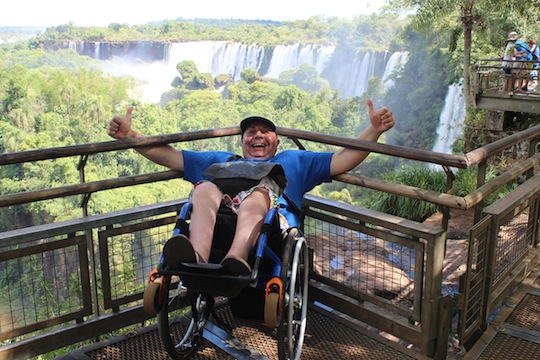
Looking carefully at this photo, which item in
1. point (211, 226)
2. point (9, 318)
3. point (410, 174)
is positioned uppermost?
point (211, 226)

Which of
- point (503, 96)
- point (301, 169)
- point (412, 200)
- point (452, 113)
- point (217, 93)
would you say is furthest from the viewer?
point (217, 93)

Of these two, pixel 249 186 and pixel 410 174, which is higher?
pixel 249 186

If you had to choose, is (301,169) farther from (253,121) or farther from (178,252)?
(178,252)

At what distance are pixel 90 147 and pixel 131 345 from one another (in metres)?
0.93

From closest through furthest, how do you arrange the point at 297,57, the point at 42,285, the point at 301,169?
the point at 42,285
the point at 301,169
the point at 297,57

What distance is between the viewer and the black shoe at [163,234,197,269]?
2221mm

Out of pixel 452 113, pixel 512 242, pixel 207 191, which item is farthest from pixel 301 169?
pixel 452 113

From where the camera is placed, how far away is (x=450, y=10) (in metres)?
19.0

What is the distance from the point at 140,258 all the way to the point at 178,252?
912mm

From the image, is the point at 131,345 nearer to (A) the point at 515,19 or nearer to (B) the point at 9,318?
(B) the point at 9,318

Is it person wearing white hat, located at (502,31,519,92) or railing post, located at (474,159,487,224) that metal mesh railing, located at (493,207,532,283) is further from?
person wearing white hat, located at (502,31,519,92)

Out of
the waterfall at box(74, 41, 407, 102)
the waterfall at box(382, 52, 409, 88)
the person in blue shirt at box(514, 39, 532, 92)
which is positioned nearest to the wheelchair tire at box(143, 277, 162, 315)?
the person in blue shirt at box(514, 39, 532, 92)

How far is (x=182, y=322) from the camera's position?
115 inches

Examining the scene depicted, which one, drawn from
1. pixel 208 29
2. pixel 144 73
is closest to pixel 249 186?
pixel 144 73
